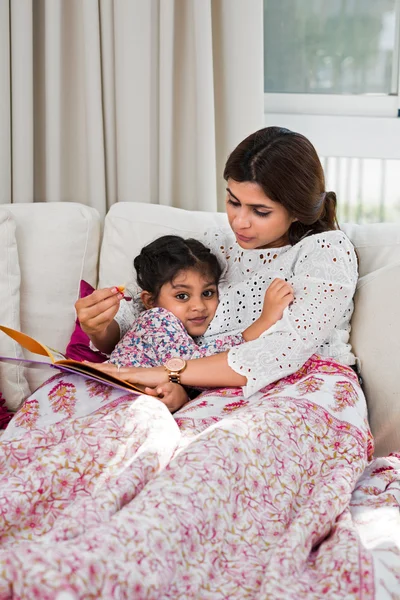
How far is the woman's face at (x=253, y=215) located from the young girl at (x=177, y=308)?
0.13m

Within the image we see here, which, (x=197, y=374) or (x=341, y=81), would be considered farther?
(x=341, y=81)

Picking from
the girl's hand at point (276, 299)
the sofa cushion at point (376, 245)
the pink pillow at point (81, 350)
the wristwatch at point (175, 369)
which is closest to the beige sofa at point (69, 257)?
the sofa cushion at point (376, 245)

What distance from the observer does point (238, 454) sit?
4.50 feet

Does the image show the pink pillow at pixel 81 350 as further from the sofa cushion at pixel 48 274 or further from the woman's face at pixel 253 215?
the woman's face at pixel 253 215

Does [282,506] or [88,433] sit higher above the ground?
[88,433]

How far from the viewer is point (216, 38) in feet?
8.18

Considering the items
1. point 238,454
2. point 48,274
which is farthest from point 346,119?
point 238,454

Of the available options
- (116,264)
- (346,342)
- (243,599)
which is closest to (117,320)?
(116,264)

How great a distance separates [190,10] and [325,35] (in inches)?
20.9

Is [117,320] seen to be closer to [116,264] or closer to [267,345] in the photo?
[116,264]

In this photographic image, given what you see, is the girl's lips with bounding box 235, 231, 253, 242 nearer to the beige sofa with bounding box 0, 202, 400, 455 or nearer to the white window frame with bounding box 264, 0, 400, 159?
the beige sofa with bounding box 0, 202, 400, 455

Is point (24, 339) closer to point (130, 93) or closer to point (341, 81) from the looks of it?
point (130, 93)

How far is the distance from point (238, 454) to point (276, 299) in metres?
0.52

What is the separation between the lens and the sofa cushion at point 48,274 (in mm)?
2129
